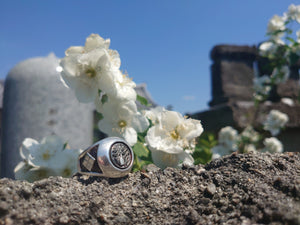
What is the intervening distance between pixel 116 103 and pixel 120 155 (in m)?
0.34

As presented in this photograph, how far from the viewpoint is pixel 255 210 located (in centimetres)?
102

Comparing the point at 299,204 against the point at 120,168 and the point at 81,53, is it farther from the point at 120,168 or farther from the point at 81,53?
the point at 81,53

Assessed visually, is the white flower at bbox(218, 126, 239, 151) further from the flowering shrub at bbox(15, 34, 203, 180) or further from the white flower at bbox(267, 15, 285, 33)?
the flowering shrub at bbox(15, 34, 203, 180)

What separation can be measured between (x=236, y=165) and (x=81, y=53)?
0.89 meters

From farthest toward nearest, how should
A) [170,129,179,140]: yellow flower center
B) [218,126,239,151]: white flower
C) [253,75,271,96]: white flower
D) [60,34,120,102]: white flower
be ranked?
[218,126,239,151]: white flower → [253,75,271,96]: white flower → [170,129,179,140]: yellow flower center → [60,34,120,102]: white flower

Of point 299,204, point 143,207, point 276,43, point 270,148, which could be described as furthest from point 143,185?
point 270,148

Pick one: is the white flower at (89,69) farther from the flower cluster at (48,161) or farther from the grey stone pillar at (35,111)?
the grey stone pillar at (35,111)

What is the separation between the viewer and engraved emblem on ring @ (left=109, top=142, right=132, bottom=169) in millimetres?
1235

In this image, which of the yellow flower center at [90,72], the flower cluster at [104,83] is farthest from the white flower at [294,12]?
the yellow flower center at [90,72]

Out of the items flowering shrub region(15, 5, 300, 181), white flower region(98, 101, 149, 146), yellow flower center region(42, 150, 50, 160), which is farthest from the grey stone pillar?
white flower region(98, 101, 149, 146)

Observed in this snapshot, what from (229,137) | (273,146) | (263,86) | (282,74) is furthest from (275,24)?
(229,137)

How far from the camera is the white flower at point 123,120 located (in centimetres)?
153

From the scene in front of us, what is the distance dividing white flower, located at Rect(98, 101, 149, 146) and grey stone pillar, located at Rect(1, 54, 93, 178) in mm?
2318

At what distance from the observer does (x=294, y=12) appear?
3.61 meters
